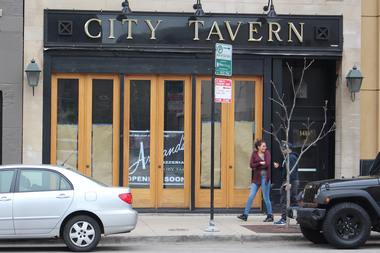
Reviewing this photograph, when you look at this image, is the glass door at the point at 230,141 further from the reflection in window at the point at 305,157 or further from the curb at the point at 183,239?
the curb at the point at 183,239

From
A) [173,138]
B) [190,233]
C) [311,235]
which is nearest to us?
[311,235]

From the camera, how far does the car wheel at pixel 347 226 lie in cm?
815

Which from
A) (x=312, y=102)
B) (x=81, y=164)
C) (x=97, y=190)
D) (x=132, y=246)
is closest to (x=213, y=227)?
(x=132, y=246)

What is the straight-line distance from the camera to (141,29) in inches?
477

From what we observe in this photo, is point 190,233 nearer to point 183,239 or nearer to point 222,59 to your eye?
point 183,239

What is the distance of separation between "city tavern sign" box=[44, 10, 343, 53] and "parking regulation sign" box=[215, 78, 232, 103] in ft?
8.47

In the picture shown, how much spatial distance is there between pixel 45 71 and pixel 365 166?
897 centimetres

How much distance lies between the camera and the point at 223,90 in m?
9.88

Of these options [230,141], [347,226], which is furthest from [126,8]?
[347,226]

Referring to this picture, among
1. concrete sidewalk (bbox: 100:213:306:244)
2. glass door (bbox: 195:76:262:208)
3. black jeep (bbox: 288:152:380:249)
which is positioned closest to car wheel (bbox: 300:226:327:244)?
concrete sidewalk (bbox: 100:213:306:244)

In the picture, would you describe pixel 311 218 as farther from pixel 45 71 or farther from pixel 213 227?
pixel 45 71

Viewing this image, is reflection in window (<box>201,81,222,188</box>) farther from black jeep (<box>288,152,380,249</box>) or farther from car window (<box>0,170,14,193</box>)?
car window (<box>0,170,14,193</box>)

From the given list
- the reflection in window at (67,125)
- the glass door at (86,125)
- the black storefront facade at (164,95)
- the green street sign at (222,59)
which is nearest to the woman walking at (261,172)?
the black storefront facade at (164,95)

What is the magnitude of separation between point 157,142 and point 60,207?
15.6 ft
